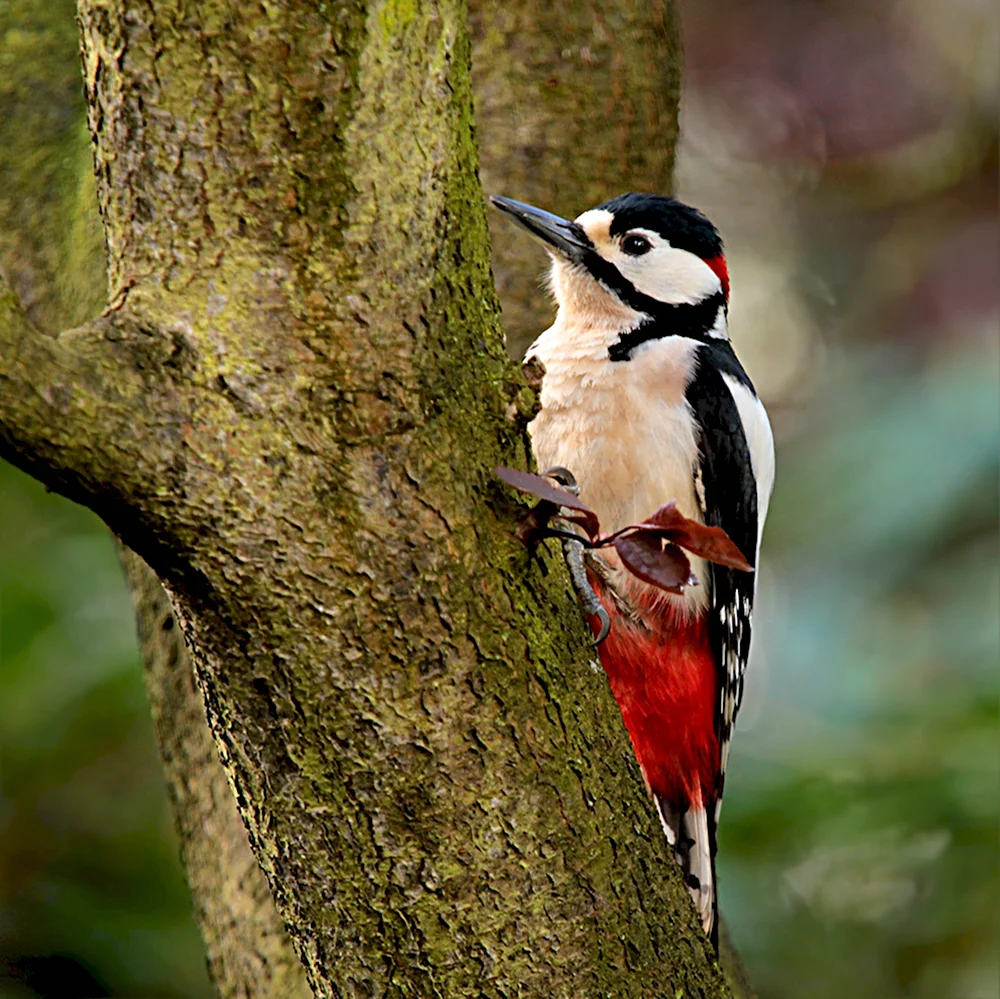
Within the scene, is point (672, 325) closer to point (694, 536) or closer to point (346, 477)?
point (694, 536)

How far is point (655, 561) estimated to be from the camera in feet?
4.69

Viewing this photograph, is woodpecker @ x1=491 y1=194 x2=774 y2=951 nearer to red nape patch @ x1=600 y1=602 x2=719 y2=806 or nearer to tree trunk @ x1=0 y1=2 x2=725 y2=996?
red nape patch @ x1=600 y1=602 x2=719 y2=806

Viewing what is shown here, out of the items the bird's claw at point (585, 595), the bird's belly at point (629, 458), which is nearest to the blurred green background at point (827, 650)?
the bird's belly at point (629, 458)

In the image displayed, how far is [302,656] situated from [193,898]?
1274mm

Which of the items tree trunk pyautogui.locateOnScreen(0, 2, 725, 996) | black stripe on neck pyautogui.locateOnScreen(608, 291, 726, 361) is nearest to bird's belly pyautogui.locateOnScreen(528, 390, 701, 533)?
black stripe on neck pyautogui.locateOnScreen(608, 291, 726, 361)

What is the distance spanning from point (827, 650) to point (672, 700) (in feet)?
4.54

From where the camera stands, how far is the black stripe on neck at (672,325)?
8.92ft

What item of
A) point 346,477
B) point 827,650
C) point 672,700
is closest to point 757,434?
point 672,700

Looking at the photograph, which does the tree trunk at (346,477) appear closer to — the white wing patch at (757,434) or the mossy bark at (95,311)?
the mossy bark at (95,311)

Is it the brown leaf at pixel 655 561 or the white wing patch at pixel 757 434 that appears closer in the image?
the brown leaf at pixel 655 561

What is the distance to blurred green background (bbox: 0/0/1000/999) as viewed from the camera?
293 centimetres

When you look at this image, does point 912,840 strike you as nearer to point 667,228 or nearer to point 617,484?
point 617,484

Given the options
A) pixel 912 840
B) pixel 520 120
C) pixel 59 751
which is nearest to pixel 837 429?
pixel 912 840

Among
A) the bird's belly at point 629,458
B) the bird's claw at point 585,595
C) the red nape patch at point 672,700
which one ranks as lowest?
the bird's claw at point 585,595
